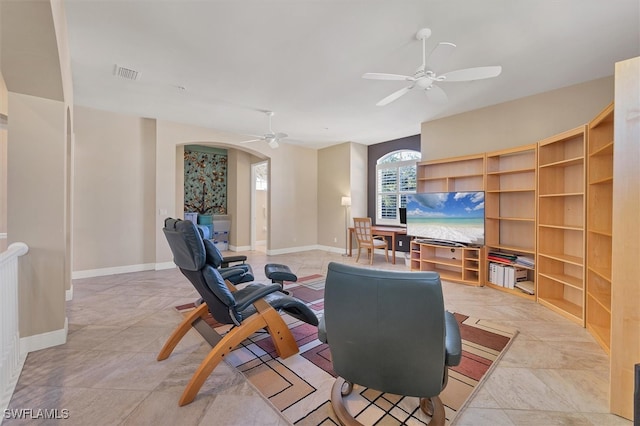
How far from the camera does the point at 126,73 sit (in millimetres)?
3404

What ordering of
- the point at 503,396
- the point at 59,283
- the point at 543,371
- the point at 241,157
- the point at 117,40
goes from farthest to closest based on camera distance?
1. the point at 241,157
2. the point at 117,40
3. the point at 59,283
4. the point at 543,371
5. the point at 503,396

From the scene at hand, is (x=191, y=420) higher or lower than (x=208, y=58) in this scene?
lower

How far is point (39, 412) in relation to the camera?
64.4 inches

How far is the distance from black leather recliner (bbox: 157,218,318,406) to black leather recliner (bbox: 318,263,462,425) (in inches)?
31.8

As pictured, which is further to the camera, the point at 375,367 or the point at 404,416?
the point at 404,416

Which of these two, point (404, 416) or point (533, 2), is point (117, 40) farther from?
point (404, 416)

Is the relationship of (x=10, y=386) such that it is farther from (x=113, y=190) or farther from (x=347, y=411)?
(x=113, y=190)

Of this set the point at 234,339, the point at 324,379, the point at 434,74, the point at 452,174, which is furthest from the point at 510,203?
the point at 234,339

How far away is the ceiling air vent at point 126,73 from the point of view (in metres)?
3.30

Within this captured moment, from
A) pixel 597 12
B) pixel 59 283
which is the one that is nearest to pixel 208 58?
pixel 59 283

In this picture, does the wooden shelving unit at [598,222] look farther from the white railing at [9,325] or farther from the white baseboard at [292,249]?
the white baseboard at [292,249]

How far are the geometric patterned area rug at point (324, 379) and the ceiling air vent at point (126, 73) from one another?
10.3 ft

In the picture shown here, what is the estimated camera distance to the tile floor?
64.1 inches

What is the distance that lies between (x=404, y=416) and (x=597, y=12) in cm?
351
